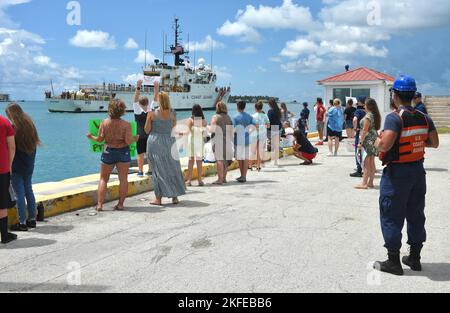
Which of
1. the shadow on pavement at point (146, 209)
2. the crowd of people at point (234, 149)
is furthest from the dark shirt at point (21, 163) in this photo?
the shadow on pavement at point (146, 209)

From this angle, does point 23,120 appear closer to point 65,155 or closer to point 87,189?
point 87,189

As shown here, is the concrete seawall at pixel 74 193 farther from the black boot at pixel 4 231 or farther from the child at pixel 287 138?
the child at pixel 287 138

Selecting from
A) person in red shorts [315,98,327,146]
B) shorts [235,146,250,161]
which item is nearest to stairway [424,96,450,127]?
person in red shorts [315,98,327,146]

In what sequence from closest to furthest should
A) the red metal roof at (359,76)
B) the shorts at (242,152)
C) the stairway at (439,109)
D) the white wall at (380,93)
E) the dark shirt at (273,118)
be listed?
the shorts at (242,152), the dark shirt at (273,118), the white wall at (380,93), the red metal roof at (359,76), the stairway at (439,109)

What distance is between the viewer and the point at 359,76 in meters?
24.9

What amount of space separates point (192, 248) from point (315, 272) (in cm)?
150

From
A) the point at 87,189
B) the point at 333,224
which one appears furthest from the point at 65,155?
the point at 333,224

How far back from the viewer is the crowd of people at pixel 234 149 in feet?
15.6

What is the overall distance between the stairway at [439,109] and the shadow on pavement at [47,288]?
2841 centimetres

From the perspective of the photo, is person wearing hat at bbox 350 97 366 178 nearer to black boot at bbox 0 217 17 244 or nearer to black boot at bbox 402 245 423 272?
black boot at bbox 402 245 423 272

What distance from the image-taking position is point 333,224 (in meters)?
6.80

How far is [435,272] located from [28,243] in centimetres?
451

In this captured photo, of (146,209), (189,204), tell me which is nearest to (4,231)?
(146,209)

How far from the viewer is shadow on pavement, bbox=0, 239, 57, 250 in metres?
5.81
